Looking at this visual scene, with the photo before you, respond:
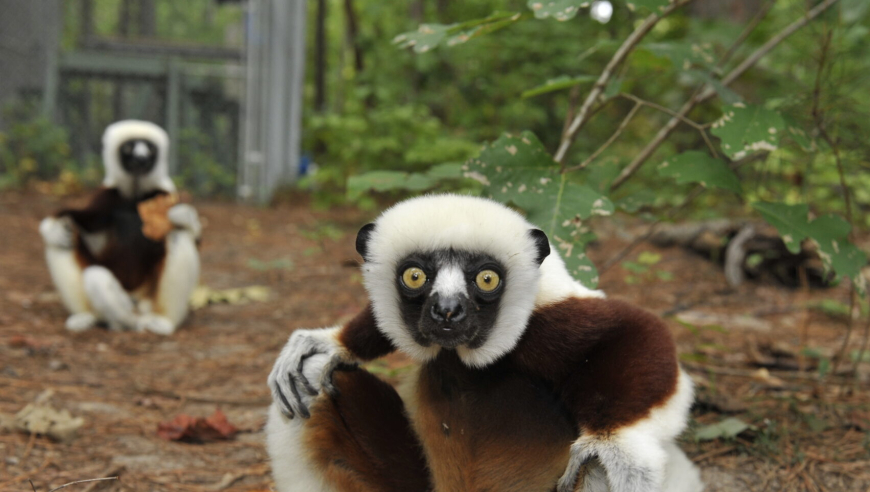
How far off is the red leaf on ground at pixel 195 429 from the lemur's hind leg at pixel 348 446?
105 centimetres

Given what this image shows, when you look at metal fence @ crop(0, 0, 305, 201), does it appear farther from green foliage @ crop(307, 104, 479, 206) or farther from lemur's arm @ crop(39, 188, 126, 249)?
lemur's arm @ crop(39, 188, 126, 249)

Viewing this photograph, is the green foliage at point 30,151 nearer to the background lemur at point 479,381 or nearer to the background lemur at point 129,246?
the background lemur at point 129,246

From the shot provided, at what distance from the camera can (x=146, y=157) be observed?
5.88 m

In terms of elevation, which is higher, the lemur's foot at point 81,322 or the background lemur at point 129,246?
the background lemur at point 129,246

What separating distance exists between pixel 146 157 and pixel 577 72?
705cm

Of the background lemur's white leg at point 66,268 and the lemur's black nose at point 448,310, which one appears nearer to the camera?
the lemur's black nose at point 448,310

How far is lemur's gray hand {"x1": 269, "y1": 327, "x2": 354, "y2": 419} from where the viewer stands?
2.27m

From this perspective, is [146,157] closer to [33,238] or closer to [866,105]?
[33,238]

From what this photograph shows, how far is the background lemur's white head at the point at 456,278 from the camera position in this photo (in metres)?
2.06

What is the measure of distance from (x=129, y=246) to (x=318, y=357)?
4.29 meters

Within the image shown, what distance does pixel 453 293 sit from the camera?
203 centimetres

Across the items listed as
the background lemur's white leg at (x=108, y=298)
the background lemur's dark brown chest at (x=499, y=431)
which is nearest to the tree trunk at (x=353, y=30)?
the background lemur's white leg at (x=108, y=298)

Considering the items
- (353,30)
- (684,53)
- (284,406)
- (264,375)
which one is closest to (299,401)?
(284,406)

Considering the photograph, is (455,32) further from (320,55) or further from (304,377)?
(320,55)
